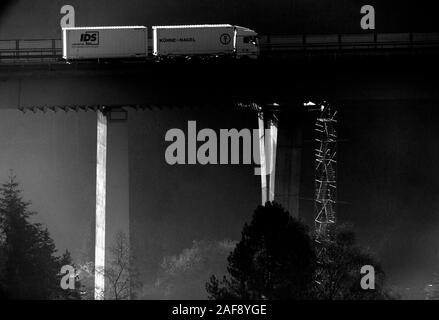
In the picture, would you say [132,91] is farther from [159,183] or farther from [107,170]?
[159,183]

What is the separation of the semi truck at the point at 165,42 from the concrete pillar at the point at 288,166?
8.65m

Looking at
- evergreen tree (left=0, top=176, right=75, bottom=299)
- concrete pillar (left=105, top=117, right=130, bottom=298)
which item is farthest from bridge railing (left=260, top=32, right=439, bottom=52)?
evergreen tree (left=0, top=176, right=75, bottom=299)

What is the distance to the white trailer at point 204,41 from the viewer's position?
102688 millimetres

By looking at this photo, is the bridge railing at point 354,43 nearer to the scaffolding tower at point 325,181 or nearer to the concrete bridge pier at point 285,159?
the scaffolding tower at point 325,181

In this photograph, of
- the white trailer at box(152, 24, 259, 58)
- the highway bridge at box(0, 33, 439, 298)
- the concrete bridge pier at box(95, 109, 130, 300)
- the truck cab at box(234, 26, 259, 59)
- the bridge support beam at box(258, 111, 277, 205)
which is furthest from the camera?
the bridge support beam at box(258, 111, 277, 205)

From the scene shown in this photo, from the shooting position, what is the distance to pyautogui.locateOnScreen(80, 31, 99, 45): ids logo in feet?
335

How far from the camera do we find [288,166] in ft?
350

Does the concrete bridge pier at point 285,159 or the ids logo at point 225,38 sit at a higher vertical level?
the ids logo at point 225,38

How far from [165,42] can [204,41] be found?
3.40 metres

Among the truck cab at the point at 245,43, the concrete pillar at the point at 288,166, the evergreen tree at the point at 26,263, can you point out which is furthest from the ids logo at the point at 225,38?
the evergreen tree at the point at 26,263

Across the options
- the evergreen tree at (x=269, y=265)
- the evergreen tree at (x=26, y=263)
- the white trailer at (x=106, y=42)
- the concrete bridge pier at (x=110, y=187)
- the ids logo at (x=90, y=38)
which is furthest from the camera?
the concrete bridge pier at (x=110, y=187)

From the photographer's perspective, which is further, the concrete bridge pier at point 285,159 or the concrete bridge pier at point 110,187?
the concrete bridge pier at point 285,159

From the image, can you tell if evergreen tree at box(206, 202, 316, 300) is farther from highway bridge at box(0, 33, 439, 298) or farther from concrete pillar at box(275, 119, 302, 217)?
concrete pillar at box(275, 119, 302, 217)

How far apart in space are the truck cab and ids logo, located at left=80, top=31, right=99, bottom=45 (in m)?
11.8
